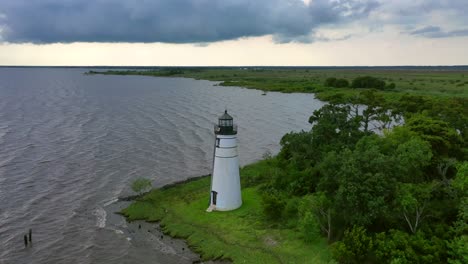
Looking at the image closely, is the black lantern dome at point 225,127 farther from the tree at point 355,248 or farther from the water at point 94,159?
the tree at point 355,248

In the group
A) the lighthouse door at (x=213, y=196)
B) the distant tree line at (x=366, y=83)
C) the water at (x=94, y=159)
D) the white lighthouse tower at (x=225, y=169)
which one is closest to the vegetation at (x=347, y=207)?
the white lighthouse tower at (x=225, y=169)

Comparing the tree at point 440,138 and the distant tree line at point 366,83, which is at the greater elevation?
the distant tree line at point 366,83

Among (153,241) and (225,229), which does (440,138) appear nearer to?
(225,229)

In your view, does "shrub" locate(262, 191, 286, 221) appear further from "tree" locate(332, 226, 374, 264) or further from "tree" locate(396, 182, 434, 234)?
"tree" locate(396, 182, 434, 234)

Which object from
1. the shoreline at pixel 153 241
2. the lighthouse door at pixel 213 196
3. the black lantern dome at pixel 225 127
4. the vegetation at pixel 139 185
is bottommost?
the shoreline at pixel 153 241

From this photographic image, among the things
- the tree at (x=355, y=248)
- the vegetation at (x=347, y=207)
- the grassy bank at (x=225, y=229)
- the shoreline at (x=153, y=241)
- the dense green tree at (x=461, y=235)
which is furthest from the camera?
the shoreline at (x=153, y=241)

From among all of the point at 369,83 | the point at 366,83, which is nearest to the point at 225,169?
the point at 369,83
